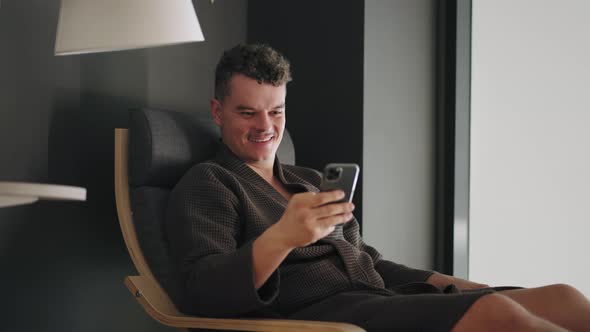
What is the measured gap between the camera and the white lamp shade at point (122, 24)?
173cm

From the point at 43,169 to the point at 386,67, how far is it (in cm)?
120

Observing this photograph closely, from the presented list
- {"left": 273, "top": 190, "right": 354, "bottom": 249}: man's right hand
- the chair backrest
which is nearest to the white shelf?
{"left": 273, "top": 190, "right": 354, "bottom": 249}: man's right hand

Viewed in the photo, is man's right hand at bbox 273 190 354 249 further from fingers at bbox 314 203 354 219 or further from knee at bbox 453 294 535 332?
knee at bbox 453 294 535 332

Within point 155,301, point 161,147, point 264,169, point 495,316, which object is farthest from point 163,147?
point 495,316

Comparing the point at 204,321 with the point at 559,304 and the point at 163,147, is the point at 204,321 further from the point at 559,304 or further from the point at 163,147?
the point at 559,304

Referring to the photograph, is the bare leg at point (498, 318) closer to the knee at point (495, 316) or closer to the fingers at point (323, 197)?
the knee at point (495, 316)

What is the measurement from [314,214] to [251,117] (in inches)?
23.1

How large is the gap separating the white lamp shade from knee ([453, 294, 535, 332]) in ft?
2.85

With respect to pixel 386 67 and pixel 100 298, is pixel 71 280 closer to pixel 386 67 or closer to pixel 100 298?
pixel 100 298

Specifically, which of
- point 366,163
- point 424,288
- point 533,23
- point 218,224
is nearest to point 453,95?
point 366,163

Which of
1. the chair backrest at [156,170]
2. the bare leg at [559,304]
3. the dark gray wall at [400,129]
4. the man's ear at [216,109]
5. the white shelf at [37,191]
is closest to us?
the white shelf at [37,191]

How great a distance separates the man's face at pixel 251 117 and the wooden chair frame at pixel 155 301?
0.93 ft

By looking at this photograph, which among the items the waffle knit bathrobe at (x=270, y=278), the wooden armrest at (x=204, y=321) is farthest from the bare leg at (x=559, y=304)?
the wooden armrest at (x=204, y=321)

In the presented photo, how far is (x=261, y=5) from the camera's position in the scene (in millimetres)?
2881
